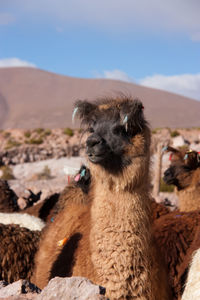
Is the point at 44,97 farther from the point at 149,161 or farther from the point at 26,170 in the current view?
the point at 149,161

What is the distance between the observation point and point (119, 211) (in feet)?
10.7

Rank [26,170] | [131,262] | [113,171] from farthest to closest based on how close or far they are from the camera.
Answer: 1. [26,170]
2. [113,171]
3. [131,262]

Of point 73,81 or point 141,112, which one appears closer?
point 141,112

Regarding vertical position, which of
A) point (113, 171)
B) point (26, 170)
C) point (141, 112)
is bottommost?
point (26, 170)

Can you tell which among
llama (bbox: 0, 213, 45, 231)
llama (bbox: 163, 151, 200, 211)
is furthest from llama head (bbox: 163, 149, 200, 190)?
llama (bbox: 0, 213, 45, 231)

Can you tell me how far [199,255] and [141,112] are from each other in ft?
4.42

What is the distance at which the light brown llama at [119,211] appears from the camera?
309 cm

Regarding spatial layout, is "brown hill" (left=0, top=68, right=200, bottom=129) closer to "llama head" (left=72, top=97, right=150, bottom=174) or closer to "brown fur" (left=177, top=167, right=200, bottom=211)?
"brown fur" (left=177, top=167, right=200, bottom=211)

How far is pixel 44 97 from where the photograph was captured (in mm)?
114312

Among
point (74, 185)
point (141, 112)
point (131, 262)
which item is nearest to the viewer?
point (131, 262)

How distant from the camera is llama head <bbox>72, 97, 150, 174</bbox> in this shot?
128 inches

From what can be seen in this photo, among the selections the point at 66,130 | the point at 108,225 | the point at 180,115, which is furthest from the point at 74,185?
the point at 180,115

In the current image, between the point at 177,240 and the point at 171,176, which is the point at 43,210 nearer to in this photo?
the point at 171,176

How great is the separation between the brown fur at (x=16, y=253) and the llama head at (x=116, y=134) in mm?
2000
